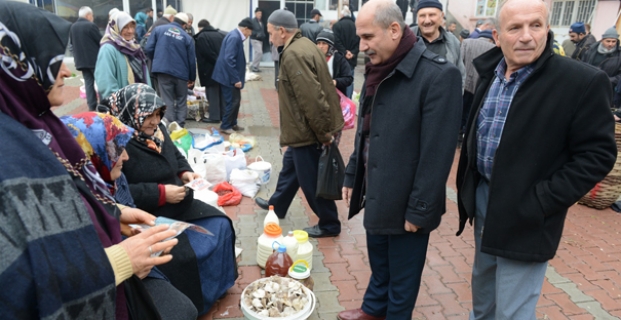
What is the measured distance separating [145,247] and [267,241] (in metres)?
1.97

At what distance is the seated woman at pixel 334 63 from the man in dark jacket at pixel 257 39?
816 cm

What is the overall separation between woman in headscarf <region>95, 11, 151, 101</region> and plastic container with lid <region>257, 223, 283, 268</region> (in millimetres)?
2755

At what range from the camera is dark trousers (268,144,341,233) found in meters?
3.95

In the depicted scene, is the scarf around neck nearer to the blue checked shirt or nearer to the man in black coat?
the blue checked shirt

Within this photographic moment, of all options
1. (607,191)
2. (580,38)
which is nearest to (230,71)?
(607,191)

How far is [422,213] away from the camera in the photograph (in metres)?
2.27

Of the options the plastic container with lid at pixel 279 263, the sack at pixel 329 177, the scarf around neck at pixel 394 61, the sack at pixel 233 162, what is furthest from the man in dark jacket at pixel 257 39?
the scarf around neck at pixel 394 61

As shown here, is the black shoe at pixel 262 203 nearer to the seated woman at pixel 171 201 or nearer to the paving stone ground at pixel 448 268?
the paving stone ground at pixel 448 268

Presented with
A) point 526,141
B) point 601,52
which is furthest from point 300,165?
point 601,52

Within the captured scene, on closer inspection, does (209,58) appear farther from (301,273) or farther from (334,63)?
(301,273)

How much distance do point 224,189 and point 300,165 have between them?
145cm

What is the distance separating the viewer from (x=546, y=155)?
2.00 m

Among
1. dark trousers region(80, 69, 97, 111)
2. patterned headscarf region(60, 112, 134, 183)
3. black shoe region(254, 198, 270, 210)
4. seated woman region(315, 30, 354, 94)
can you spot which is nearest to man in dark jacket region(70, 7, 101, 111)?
dark trousers region(80, 69, 97, 111)

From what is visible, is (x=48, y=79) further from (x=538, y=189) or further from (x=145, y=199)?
(x=538, y=189)
